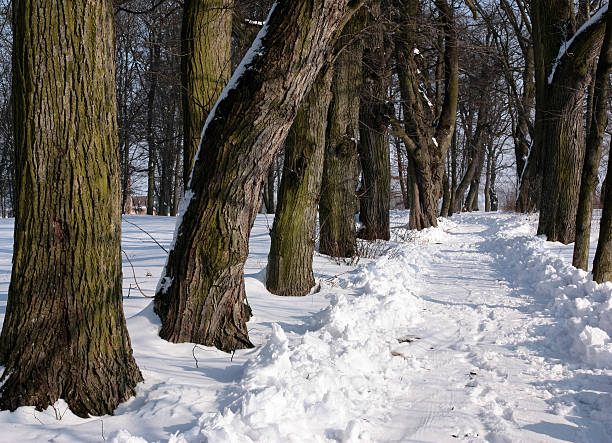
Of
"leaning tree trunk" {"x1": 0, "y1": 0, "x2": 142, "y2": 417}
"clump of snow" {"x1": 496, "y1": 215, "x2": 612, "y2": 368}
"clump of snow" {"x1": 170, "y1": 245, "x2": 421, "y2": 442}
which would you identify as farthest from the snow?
"leaning tree trunk" {"x1": 0, "y1": 0, "x2": 142, "y2": 417}

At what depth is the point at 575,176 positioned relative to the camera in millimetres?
10195

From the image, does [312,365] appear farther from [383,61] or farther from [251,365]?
[383,61]

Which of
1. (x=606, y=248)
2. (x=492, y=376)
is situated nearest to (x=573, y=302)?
(x=606, y=248)

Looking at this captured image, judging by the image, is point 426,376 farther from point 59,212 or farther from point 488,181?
point 488,181

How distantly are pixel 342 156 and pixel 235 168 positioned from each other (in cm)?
465

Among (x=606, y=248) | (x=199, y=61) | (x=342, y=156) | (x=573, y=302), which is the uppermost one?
(x=199, y=61)

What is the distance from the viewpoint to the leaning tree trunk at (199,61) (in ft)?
15.1

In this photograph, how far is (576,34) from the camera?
8914 mm

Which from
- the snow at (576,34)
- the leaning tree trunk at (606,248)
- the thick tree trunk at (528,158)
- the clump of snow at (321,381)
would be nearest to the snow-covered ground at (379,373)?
the clump of snow at (321,381)

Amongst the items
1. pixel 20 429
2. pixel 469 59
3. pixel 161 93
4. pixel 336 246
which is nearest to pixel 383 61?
pixel 336 246

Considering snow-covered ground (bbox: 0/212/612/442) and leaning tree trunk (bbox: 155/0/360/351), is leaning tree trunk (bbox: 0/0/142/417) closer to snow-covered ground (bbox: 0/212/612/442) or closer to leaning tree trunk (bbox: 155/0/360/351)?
snow-covered ground (bbox: 0/212/612/442)

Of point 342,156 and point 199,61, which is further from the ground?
point 199,61

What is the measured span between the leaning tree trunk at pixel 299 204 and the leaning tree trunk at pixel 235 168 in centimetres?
190

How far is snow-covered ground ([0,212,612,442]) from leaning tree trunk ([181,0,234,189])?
186 centimetres
